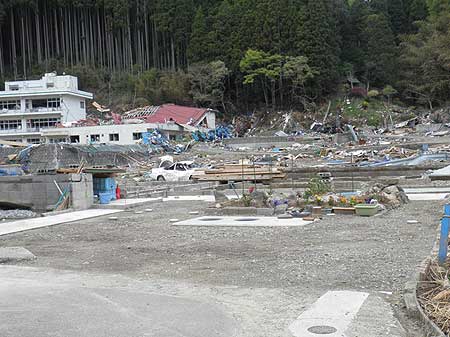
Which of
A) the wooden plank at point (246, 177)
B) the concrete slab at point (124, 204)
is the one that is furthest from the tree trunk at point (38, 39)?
the concrete slab at point (124, 204)

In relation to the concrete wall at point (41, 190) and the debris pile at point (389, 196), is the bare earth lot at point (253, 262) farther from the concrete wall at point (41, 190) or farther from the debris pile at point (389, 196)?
the concrete wall at point (41, 190)

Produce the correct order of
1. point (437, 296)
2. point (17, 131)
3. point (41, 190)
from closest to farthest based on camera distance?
point (437, 296), point (41, 190), point (17, 131)

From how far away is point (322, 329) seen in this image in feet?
19.0

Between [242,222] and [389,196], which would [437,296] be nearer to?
[242,222]

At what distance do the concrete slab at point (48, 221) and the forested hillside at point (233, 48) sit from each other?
49.3 meters

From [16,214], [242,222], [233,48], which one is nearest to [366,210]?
[242,222]

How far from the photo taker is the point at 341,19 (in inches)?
3132

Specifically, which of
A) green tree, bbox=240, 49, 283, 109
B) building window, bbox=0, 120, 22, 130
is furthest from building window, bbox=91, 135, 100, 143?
green tree, bbox=240, 49, 283, 109

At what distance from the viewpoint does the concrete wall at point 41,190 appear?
20.2 meters

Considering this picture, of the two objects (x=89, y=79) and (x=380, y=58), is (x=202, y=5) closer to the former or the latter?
(x=89, y=79)

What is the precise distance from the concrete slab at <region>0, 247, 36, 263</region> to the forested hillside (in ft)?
187

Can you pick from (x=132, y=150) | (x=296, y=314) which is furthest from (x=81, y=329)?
(x=132, y=150)

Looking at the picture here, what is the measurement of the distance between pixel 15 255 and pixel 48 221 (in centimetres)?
617

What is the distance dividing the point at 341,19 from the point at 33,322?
79.5m
